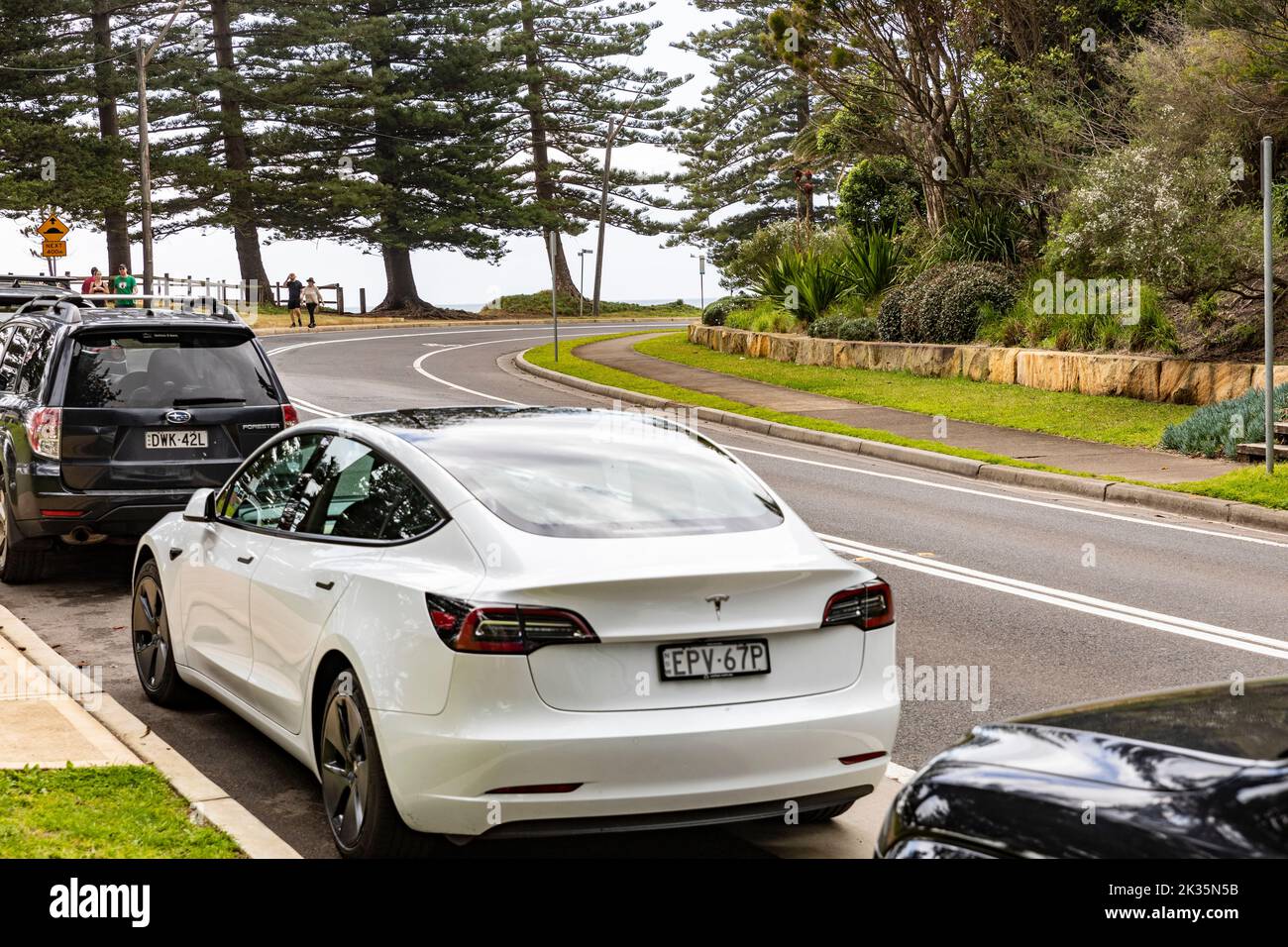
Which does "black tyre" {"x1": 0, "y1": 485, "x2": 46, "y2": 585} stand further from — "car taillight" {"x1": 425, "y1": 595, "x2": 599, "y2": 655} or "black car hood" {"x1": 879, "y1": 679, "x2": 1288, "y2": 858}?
"black car hood" {"x1": 879, "y1": 679, "x2": 1288, "y2": 858}

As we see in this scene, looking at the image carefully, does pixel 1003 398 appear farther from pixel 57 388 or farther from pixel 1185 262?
pixel 57 388

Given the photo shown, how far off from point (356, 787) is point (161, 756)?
4.89 ft

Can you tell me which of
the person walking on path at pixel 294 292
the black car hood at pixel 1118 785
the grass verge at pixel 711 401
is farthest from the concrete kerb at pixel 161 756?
the person walking on path at pixel 294 292

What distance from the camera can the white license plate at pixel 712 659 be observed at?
4496 mm

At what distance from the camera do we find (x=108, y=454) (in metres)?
9.73

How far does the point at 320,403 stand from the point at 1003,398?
10176 mm

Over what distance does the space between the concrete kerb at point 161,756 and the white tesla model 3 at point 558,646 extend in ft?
0.94

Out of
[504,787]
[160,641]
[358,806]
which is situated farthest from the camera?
[160,641]

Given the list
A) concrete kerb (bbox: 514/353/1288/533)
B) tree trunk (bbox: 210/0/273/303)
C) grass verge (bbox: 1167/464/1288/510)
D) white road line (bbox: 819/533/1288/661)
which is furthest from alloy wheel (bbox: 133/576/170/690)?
tree trunk (bbox: 210/0/273/303)

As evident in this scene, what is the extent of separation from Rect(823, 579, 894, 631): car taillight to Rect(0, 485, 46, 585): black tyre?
704 cm

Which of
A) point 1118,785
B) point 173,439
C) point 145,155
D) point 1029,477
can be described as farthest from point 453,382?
point 1118,785

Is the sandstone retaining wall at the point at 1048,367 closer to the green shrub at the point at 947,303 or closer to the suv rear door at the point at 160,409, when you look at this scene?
the green shrub at the point at 947,303
